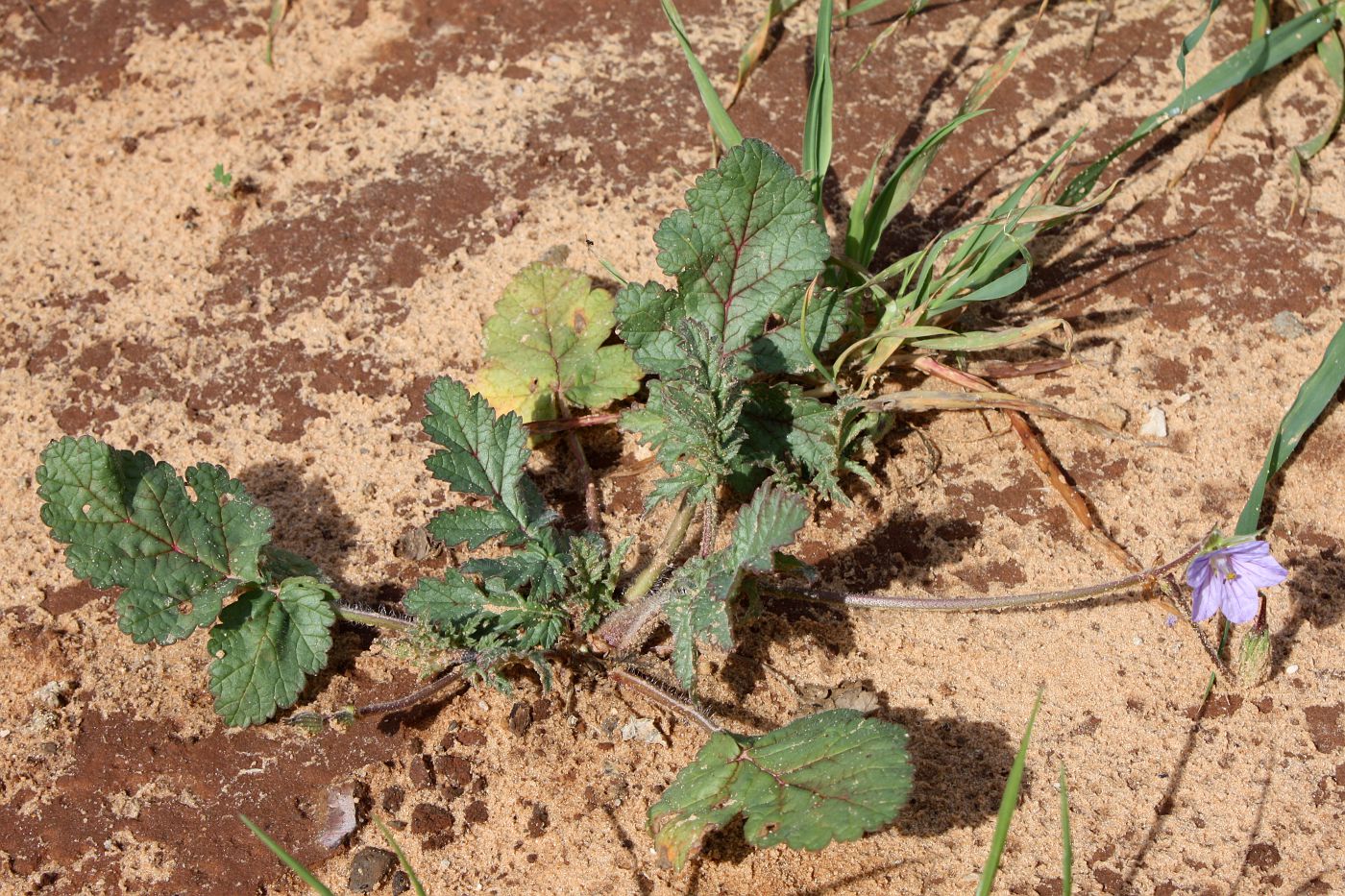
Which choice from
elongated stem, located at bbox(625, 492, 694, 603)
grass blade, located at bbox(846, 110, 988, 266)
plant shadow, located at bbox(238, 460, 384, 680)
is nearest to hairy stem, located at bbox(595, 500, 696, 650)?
elongated stem, located at bbox(625, 492, 694, 603)

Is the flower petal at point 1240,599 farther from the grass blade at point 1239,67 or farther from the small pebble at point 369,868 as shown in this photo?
the small pebble at point 369,868

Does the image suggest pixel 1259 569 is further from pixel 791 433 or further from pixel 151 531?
pixel 151 531

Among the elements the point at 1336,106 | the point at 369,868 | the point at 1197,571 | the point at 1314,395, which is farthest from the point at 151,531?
the point at 1336,106

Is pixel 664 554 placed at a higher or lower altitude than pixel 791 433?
lower

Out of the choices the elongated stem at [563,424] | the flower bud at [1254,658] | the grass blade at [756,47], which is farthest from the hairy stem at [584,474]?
the flower bud at [1254,658]

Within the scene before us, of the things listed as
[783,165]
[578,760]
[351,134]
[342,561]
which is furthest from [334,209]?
[578,760]

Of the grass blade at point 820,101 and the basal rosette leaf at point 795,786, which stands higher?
the grass blade at point 820,101
